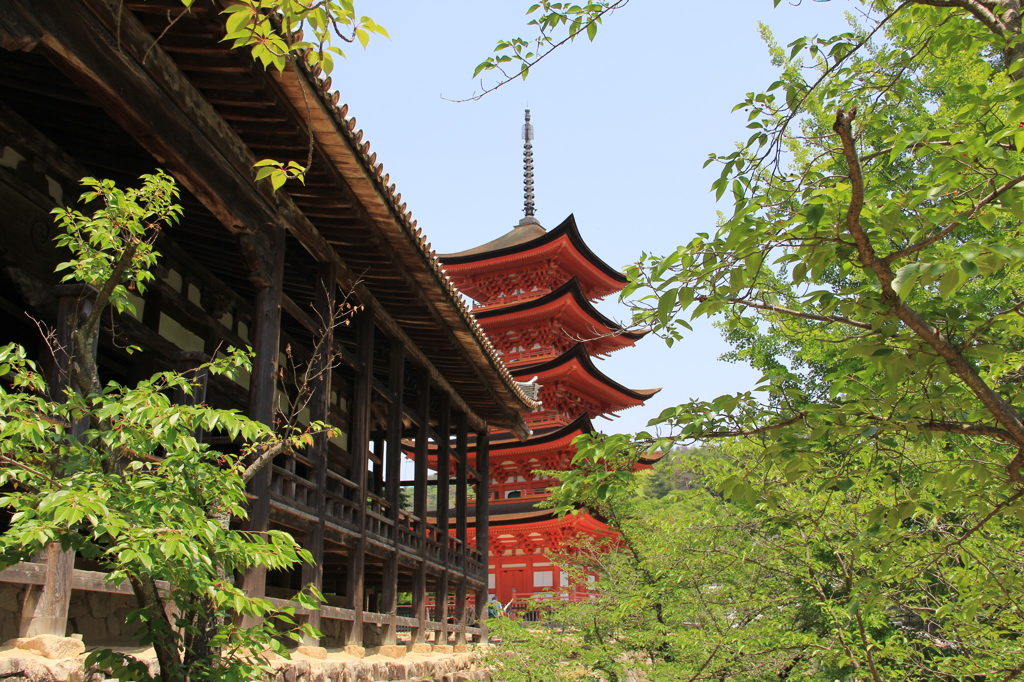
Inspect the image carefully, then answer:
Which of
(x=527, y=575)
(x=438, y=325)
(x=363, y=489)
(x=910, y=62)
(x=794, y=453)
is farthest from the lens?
(x=527, y=575)

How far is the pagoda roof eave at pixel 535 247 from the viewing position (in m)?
25.2

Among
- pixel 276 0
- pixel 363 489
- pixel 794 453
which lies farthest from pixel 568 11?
pixel 363 489

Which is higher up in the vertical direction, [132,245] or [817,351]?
[817,351]

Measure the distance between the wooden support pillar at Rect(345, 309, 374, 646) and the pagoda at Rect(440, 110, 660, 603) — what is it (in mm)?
11833

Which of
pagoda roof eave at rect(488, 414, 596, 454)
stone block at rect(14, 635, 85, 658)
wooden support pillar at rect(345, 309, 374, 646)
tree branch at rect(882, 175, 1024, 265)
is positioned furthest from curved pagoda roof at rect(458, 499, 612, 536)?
tree branch at rect(882, 175, 1024, 265)

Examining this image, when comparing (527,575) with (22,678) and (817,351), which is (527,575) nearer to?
(817,351)

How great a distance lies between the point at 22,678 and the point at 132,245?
246 cm

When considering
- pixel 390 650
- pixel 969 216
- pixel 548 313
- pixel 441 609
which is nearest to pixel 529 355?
pixel 548 313

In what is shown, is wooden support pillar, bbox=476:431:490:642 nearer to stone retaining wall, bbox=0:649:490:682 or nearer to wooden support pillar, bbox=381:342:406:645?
stone retaining wall, bbox=0:649:490:682

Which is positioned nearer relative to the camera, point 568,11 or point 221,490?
point 568,11

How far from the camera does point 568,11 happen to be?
354cm

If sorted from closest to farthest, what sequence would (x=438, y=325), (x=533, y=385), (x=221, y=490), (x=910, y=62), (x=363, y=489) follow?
(x=910, y=62), (x=221, y=490), (x=363, y=489), (x=438, y=325), (x=533, y=385)

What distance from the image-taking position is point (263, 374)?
7.12 metres

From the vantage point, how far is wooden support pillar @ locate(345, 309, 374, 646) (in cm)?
869
